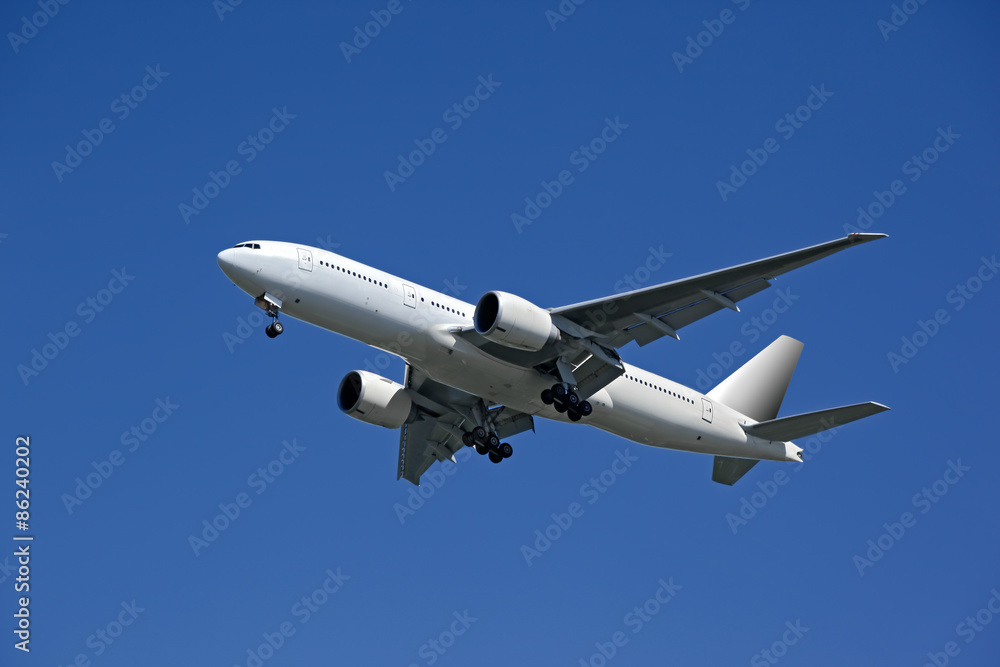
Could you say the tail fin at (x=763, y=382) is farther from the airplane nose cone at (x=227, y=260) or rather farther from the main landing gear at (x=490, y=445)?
the airplane nose cone at (x=227, y=260)

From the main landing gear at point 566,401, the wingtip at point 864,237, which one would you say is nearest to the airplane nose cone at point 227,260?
the main landing gear at point 566,401

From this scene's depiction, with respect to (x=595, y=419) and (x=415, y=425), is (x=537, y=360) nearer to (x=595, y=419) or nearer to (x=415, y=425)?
(x=595, y=419)

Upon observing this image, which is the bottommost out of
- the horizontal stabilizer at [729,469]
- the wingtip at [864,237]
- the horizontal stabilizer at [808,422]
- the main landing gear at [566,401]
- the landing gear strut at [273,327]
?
the landing gear strut at [273,327]

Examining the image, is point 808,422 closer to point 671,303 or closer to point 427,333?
point 671,303

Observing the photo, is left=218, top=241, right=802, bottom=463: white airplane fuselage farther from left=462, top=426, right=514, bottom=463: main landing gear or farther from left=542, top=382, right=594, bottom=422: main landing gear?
left=462, top=426, right=514, bottom=463: main landing gear

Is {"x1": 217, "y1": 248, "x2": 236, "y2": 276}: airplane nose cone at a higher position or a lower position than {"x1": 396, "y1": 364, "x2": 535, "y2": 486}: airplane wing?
lower

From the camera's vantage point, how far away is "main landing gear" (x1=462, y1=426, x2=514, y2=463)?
106ft

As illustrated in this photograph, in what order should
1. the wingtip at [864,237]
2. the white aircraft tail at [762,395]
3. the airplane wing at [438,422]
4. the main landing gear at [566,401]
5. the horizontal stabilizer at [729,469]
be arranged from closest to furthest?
the wingtip at [864,237], the main landing gear at [566,401], the airplane wing at [438,422], the white aircraft tail at [762,395], the horizontal stabilizer at [729,469]

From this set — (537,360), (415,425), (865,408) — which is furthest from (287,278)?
(865,408)

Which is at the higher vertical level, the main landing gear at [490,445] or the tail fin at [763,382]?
the tail fin at [763,382]

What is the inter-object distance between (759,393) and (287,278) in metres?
16.7

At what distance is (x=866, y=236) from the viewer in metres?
24.0

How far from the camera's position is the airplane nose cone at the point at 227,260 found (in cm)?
2617

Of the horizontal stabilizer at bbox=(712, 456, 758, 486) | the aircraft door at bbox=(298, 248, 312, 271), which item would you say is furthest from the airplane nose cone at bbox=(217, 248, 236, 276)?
the horizontal stabilizer at bbox=(712, 456, 758, 486)
